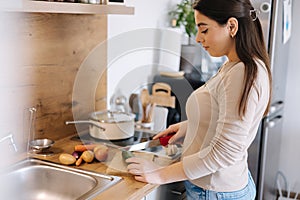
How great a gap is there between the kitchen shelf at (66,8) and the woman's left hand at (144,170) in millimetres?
594

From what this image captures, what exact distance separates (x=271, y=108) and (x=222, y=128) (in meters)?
1.33

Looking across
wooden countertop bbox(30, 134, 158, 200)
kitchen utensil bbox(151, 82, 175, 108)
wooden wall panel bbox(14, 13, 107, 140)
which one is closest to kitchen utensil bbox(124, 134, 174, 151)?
wooden countertop bbox(30, 134, 158, 200)

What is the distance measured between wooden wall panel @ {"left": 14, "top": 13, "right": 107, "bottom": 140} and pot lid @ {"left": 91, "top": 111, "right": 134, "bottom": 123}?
14 cm

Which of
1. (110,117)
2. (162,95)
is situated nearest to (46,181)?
(110,117)

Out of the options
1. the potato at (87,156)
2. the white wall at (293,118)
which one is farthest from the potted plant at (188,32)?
the potato at (87,156)

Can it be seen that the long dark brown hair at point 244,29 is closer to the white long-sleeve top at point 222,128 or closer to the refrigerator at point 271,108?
the white long-sleeve top at point 222,128

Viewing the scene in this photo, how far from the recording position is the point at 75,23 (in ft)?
6.23

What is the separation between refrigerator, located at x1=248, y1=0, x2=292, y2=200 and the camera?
236 cm

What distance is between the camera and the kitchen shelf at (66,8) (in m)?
1.30

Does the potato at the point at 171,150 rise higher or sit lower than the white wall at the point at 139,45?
lower

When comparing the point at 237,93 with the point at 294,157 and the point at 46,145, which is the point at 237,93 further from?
the point at 294,157

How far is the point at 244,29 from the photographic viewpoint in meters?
1.34

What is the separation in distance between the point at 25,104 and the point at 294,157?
2.24m

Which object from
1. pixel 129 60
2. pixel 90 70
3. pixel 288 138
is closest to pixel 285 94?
pixel 288 138
